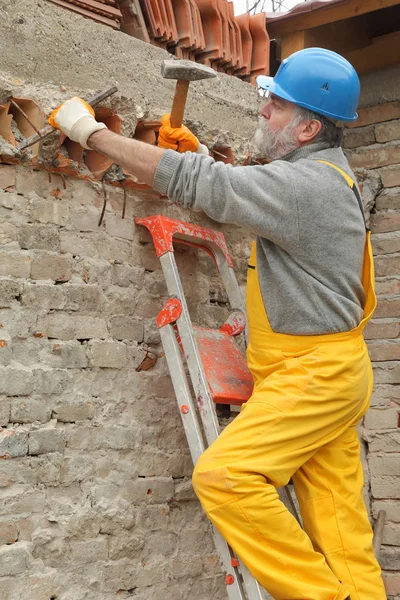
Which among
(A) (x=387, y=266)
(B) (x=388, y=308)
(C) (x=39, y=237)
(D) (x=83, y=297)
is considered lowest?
(B) (x=388, y=308)

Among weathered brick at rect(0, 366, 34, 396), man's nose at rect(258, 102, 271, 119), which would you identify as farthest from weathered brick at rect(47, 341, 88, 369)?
man's nose at rect(258, 102, 271, 119)

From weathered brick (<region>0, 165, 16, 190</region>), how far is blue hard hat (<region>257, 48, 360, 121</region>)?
102 cm

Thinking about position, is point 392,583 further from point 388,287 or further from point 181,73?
point 181,73

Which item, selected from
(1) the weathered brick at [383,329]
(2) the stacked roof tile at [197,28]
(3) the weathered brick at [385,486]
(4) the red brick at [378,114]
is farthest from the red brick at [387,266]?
(2) the stacked roof tile at [197,28]

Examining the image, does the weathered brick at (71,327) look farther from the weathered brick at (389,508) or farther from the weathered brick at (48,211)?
the weathered brick at (389,508)

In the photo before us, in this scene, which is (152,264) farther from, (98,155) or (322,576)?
(322,576)

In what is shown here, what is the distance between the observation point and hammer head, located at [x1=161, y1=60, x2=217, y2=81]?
9.65ft

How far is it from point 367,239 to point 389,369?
150 centimetres

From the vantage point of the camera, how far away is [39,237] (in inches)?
119

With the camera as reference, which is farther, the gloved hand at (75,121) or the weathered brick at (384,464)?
the weathered brick at (384,464)

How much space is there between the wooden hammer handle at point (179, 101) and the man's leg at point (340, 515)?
1.36 m

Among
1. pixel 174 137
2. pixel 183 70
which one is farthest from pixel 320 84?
pixel 174 137

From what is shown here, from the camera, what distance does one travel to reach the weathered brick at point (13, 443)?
276cm

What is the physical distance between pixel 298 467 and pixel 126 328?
Result: 2.92ft
